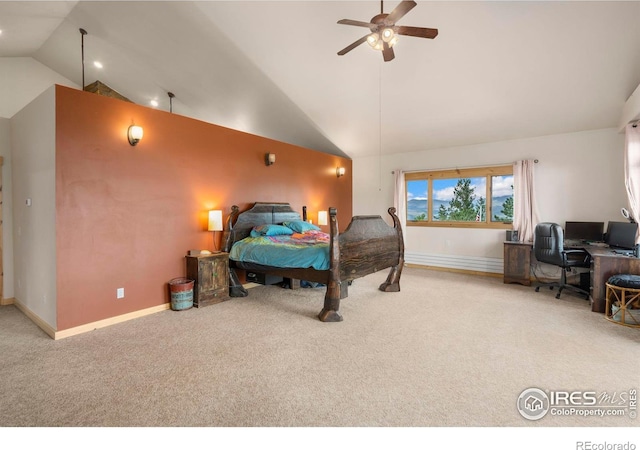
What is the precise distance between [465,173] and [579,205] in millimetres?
1880

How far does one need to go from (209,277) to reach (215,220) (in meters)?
0.80

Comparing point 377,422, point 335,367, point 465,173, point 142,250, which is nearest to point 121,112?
point 142,250

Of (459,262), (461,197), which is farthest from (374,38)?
(459,262)

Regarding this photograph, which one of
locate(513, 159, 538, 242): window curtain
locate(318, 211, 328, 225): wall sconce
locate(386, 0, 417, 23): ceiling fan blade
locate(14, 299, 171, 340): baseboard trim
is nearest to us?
locate(386, 0, 417, 23): ceiling fan blade

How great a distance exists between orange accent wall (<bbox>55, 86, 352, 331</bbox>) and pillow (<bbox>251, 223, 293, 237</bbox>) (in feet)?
1.60

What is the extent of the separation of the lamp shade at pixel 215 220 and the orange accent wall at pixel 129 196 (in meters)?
0.16

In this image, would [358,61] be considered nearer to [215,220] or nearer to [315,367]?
[215,220]

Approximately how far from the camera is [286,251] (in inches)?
155

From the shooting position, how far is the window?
19.2 ft

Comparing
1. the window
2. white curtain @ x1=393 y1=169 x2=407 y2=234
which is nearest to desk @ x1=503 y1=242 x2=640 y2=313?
the window

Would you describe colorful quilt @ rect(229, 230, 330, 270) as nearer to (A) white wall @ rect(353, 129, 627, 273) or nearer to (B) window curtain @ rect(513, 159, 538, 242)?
(A) white wall @ rect(353, 129, 627, 273)

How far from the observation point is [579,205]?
5.04 meters

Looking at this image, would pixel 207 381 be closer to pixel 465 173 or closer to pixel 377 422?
pixel 377 422

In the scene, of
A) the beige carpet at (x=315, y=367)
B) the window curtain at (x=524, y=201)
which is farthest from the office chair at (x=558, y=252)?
the window curtain at (x=524, y=201)
